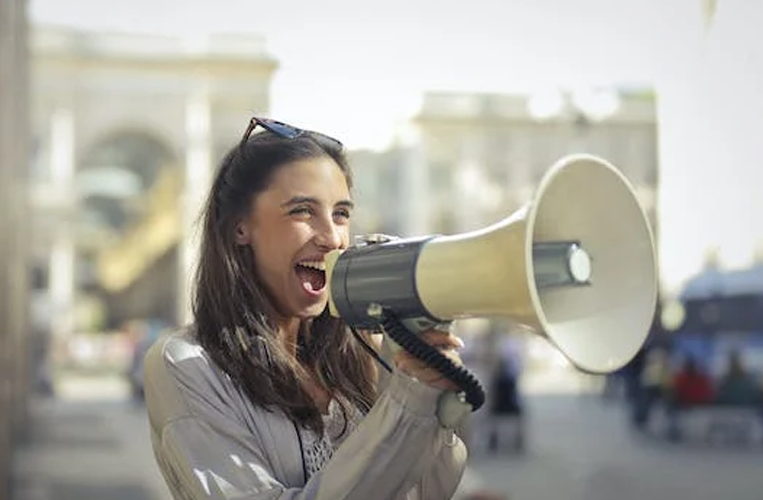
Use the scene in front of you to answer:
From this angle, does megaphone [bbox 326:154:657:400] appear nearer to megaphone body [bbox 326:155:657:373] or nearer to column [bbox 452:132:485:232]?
megaphone body [bbox 326:155:657:373]

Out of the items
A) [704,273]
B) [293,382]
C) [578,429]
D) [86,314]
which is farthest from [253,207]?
[86,314]

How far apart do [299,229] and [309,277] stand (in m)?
0.04

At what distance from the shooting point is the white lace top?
97 centimetres

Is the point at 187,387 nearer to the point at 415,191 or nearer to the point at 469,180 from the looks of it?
the point at 415,191

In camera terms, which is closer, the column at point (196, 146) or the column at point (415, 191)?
the column at point (415, 191)

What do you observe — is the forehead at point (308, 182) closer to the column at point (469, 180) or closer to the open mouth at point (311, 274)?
the open mouth at point (311, 274)

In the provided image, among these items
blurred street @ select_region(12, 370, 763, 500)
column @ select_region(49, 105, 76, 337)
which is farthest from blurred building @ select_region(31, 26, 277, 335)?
blurred street @ select_region(12, 370, 763, 500)

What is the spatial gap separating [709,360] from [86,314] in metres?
3.43

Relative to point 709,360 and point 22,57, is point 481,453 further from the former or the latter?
point 22,57

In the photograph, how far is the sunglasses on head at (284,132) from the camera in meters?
1.04


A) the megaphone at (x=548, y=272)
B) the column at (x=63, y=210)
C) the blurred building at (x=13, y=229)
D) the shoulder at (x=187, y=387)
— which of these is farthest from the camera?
the column at (x=63, y=210)

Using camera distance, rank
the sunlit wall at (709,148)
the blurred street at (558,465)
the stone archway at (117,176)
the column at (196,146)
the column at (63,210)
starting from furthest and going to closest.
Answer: the stone archway at (117,176), the column at (63,210), the blurred street at (558,465), the column at (196,146), the sunlit wall at (709,148)

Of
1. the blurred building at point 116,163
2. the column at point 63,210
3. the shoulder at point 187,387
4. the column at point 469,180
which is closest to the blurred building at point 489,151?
the column at point 469,180

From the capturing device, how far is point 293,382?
39.2 inches
